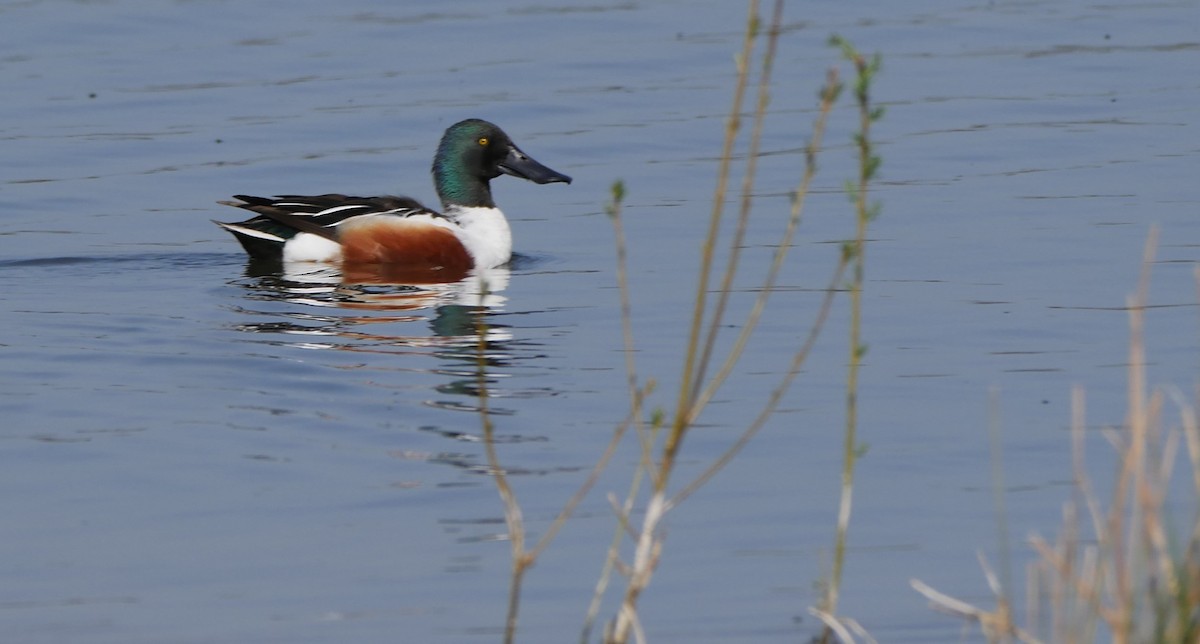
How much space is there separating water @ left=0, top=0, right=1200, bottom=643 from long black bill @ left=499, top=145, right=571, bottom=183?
14.3 inches

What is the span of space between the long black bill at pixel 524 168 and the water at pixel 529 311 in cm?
36

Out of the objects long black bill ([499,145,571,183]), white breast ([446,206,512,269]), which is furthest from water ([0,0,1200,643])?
long black bill ([499,145,571,183])

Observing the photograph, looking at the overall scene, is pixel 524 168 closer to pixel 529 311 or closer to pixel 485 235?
pixel 485 235

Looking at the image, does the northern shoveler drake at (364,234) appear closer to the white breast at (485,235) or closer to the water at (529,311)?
the white breast at (485,235)

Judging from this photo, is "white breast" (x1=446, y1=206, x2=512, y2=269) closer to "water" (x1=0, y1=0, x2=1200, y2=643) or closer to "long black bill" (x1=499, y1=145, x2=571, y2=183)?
"water" (x1=0, y1=0, x2=1200, y2=643)

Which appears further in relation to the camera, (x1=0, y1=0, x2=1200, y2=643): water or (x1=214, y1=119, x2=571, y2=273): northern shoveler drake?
(x1=214, y1=119, x2=571, y2=273): northern shoveler drake

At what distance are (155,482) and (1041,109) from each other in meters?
9.58

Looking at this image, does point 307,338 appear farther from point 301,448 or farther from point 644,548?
point 644,548

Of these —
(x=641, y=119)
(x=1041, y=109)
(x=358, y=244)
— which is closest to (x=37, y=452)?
(x=358, y=244)

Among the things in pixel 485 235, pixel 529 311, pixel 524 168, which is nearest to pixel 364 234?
pixel 485 235

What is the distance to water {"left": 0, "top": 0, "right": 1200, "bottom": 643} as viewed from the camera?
Answer: 18.5ft

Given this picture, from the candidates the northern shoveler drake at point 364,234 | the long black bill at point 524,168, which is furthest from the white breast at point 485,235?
the long black bill at point 524,168

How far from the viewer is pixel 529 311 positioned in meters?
9.69

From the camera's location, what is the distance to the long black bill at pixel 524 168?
12.2 meters
